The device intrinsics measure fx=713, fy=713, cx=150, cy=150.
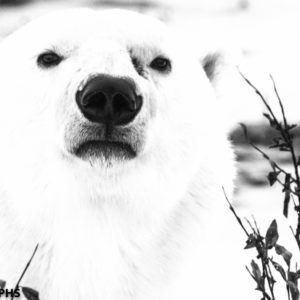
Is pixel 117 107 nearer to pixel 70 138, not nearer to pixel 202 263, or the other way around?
pixel 70 138

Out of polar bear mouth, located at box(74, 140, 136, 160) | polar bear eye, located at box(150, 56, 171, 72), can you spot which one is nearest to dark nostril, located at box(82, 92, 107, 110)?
polar bear mouth, located at box(74, 140, 136, 160)

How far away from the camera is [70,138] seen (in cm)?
272

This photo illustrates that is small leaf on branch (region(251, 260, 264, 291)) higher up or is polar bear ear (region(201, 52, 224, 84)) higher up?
polar bear ear (region(201, 52, 224, 84))

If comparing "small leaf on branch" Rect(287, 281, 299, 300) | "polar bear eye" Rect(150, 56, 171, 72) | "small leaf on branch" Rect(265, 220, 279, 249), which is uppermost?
"polar bear eye" Rect(150, 56, 171, 72)

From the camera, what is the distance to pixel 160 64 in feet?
10.8

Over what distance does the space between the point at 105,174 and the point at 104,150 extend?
163 mm

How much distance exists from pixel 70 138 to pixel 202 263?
3.62 ft

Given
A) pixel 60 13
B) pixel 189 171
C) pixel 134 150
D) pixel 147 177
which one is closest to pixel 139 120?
pixel 134 150

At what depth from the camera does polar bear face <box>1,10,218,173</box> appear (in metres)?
2.66

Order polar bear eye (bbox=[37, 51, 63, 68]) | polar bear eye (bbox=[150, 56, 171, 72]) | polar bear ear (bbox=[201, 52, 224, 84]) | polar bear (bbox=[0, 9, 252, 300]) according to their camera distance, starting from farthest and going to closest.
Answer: polar bear ear (bbox=[201, 52, 224, 84]) < polar bear eye (bbox=[150, 56, 171, 72]) < polar bear eye (bbox=[37, 51, 63, 68]) < polar bear (bbox=[0, 9, 252, 300])

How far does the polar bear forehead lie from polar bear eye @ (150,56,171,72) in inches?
2.9

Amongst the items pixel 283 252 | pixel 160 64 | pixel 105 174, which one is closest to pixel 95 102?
pixel 105 174

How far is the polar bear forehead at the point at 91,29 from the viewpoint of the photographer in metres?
3.14

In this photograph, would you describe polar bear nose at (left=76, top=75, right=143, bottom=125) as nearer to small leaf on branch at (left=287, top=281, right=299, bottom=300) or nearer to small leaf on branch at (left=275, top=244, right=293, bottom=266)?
small leaf on branch at (left=275, top=244, right=293, bottom=266)
